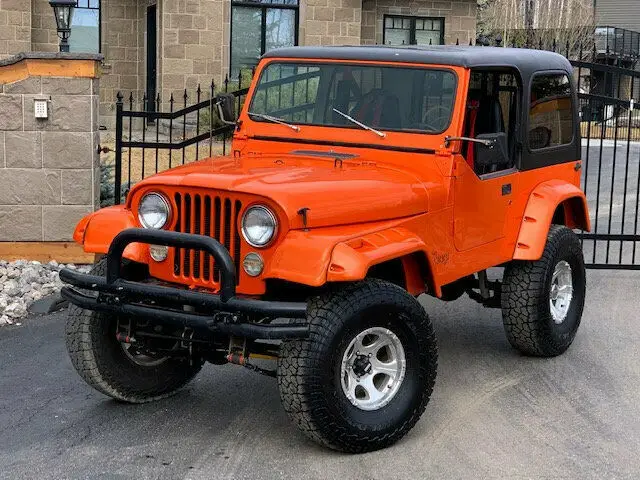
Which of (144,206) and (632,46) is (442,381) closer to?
(144,206)

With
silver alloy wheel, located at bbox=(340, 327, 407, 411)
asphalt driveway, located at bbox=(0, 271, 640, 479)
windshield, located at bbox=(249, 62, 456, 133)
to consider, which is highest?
windshield, located at bbox=(249, 62, 456, 133)

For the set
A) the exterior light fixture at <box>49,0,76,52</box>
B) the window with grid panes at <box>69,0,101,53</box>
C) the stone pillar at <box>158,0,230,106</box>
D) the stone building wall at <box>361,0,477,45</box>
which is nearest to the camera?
the exterior light fixture at <box>49,0,76,52</box>

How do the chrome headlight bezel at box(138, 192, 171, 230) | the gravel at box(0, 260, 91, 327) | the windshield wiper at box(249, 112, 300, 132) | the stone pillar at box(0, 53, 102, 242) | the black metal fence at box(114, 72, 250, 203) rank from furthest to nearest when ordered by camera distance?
the black metal fence at box(114, 72, 250, 203)
the stone pillar at box(0, 53, 102, 242)
the gravel at box(0, 260, 91, 327)
the windshield wiper at box(249, 112, 300, 132)
the chrome headlight bezel at box(138, 192, 171, 230)

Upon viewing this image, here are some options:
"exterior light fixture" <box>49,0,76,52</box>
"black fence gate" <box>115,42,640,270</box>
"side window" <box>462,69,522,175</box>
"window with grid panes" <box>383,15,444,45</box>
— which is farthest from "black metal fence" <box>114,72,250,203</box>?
"window with grid panes" <box>383,15,444,45</box>

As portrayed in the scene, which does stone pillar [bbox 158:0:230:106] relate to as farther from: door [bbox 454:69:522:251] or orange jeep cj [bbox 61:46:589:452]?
door [bbox 454:69:522:251]

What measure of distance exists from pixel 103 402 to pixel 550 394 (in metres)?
2.68

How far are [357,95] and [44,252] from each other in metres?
4.42

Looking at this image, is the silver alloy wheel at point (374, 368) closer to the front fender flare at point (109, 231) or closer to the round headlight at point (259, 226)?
the round headlight at point (259, 226)

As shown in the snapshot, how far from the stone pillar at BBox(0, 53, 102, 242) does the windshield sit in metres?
3.30

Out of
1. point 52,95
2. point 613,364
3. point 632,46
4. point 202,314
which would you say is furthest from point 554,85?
point 632,46

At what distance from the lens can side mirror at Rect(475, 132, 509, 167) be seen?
690cm

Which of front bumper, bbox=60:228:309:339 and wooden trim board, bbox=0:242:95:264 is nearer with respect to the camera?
front bumper, bbox=60:228:309:339

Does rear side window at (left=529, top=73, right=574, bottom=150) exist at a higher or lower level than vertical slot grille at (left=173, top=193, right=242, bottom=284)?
higher

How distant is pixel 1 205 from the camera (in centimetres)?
1055
